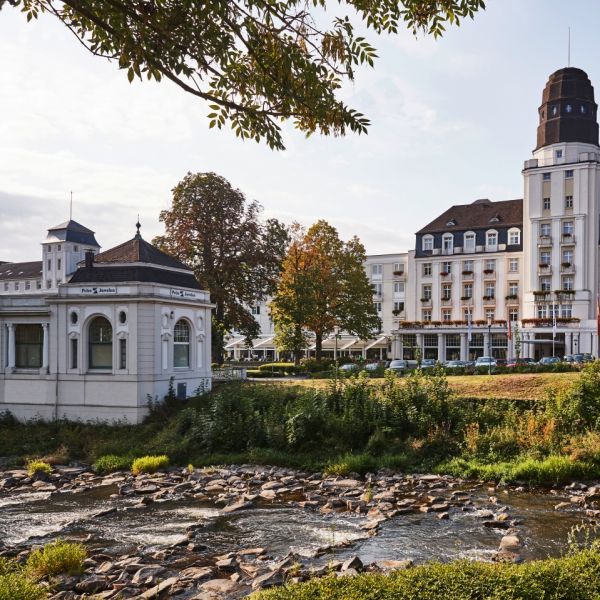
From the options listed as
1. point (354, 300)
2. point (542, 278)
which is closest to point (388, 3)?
point (354, 300)

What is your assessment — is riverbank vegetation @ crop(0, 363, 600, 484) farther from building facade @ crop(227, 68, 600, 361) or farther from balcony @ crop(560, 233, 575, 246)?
balcony @ crop(560, 233, 575, 246)

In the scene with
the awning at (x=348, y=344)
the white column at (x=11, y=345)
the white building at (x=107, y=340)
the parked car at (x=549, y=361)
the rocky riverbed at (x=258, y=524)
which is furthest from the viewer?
the awning at (x=348, y=344)

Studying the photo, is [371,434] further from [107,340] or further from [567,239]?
[567,239]

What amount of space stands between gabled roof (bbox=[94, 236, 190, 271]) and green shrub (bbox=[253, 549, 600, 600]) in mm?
27188

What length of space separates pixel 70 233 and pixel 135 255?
250 ft

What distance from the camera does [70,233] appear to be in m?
106

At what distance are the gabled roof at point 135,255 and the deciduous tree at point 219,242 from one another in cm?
1240

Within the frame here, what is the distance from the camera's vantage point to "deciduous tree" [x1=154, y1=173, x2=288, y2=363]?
5019 cm

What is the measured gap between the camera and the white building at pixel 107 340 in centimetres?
3394

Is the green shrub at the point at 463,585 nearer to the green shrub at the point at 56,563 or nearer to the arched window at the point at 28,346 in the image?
the green shrub at the point at 56,563

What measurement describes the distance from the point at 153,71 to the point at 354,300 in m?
47.6

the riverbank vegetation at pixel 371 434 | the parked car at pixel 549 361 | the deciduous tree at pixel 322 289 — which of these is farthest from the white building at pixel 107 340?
the parked car at pixel 549 361

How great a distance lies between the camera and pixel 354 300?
56.5m

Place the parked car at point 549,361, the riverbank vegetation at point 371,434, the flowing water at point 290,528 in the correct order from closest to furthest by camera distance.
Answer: the flowing water at point 290,528 → the riverbank vegetation at point 371,434 → the parked car at point 549,361
